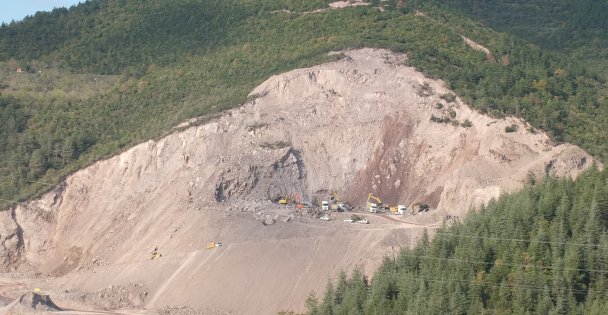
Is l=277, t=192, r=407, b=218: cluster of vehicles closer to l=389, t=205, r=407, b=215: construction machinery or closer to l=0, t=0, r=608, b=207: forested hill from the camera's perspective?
l=389, t=205, r=407, b=215: construction machinery

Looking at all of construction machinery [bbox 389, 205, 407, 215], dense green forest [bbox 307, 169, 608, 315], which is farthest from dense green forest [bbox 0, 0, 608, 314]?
construction machinery [bbox 389, 205, 407, 215]

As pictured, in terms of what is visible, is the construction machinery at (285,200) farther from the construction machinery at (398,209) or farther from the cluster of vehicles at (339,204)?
the construction machinery at (398,209)

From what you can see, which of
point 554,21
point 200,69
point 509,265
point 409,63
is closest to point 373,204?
point 409,63

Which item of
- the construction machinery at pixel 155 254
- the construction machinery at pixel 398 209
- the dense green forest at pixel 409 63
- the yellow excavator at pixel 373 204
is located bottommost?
the construction machinery at pixel 155 254

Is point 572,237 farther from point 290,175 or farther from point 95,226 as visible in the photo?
point 95,226

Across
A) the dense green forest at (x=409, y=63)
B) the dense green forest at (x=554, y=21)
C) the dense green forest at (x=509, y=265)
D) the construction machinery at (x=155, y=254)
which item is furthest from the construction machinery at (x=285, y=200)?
the dense green forest at (x=554, y=21)

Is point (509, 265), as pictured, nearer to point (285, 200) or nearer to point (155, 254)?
point (285, 200)

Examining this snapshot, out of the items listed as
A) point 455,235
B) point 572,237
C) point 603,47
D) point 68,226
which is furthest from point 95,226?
point 603,47
